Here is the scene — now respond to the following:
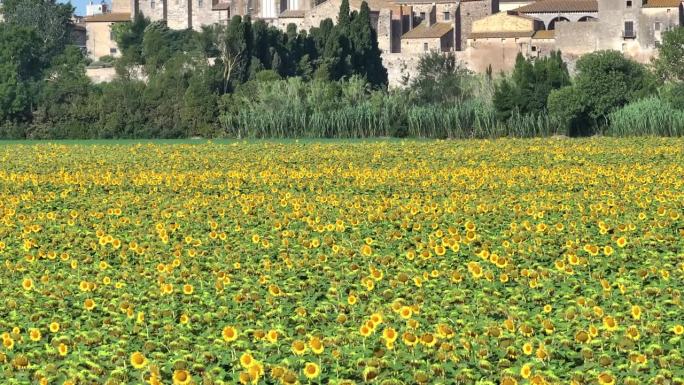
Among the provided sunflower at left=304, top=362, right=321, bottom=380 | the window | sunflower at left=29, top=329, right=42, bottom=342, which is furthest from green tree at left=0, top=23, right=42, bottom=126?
sunflower at left=304, top=362, right=321, bottom=380

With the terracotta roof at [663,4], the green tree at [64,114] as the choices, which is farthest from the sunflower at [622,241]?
the terracotta roof at [663,4]

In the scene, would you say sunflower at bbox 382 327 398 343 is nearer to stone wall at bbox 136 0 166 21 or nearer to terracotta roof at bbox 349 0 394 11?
terracotta roof at bbox 349 0 394 11

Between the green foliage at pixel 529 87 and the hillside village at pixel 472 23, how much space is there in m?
26.7

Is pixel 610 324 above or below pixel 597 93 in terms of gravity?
below

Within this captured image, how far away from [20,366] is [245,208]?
7.28 metres

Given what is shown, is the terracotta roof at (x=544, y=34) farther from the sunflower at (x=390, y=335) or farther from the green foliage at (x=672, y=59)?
the sunflower at (x=390, y=335)

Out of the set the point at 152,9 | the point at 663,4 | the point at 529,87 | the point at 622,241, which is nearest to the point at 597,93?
the point at 529,87

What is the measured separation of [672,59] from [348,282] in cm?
4482

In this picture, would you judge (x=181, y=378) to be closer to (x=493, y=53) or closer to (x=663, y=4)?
(x=663, y=4)

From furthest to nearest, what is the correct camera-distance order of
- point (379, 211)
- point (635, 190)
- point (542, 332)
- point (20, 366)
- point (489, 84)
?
point (489, 84)
point (635, 190)
point (379, 211)
point (542, 332)
point (20, 366)

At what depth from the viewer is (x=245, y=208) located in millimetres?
15500

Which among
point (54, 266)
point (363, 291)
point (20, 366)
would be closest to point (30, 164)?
point (54, 266)

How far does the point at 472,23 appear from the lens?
86.5 meters

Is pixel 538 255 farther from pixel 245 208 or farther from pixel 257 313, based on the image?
pixel 245 208
